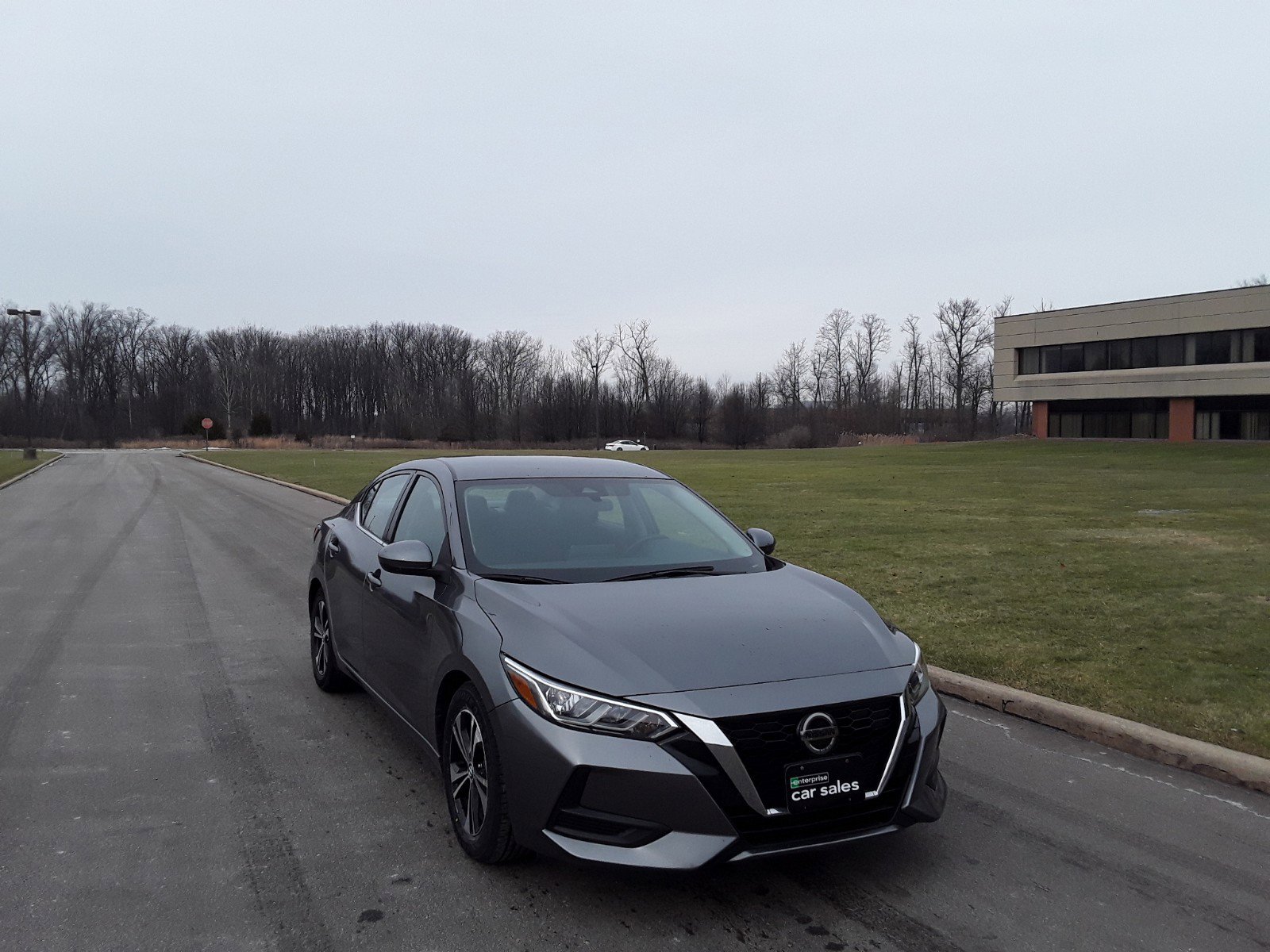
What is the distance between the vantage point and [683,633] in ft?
11.5

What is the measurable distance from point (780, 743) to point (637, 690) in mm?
504

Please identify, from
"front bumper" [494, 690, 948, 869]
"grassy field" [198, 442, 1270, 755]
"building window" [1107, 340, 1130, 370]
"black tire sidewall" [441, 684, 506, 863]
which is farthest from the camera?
"building window" [1107, 340, 1130, 370]

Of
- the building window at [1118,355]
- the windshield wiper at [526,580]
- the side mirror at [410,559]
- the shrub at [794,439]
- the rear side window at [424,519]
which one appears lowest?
the shrub at [794,439]

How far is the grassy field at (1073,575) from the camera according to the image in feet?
19.7

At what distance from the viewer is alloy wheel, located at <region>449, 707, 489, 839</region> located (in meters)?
3.61

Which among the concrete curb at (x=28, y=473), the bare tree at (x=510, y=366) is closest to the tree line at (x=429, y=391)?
the bare tree at (x=510, y=366)

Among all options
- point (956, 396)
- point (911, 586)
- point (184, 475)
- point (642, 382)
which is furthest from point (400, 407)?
point (911, 586)

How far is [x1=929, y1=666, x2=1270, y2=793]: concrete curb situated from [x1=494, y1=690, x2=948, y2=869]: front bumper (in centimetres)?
244

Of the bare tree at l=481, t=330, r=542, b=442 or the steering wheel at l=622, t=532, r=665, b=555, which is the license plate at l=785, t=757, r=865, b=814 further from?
the bare tree at l=481, t=330, r=542, b=442

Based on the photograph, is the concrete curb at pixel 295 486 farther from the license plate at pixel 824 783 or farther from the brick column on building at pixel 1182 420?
the brick column on building at pixel 1182 420

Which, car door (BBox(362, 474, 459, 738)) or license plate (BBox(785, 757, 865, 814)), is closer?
license plate (BBox(785, 757, 865, 814))

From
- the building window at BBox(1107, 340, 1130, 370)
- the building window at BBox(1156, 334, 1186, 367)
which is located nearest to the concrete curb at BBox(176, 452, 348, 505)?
the building window at BBox(1107, 340, 1130, 370)

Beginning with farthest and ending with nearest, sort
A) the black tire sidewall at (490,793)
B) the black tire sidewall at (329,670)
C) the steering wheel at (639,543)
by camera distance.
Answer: the black tire sidewall at (329,670) → the steering wheel at (639,543) → the black tire sidewall at (490,793)

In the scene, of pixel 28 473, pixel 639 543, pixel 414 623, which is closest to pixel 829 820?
pixel 639 543
